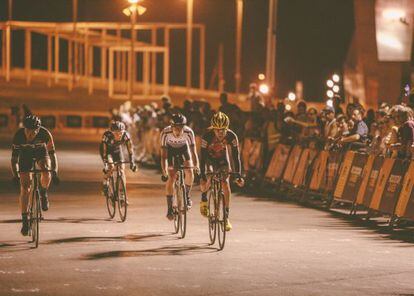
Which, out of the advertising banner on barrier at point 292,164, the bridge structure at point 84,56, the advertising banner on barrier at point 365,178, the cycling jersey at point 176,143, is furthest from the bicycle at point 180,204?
the bridge structure at point 84,56

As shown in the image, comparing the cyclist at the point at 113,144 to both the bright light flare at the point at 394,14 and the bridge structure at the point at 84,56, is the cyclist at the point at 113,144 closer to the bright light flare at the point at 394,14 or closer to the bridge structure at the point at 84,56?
the bright light flare at the point at 394,14

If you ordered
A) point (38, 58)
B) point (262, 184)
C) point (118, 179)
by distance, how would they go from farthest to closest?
point (38, 58) < point (262, 184) < point (118, 179)

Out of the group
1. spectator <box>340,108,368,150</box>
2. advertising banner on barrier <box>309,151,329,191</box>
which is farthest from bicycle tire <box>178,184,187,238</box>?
advertising banner on barrier <box>309,151,329,191</box>

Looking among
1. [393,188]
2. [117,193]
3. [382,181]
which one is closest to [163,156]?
[117,193]

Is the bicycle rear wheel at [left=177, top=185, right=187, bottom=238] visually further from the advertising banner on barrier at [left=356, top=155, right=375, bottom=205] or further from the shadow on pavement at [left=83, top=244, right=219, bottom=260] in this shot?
the advertising banner on barrier at [left=356, top=155, right=375, bottom=205]

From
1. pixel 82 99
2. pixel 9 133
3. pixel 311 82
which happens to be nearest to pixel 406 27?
pixel 9 133

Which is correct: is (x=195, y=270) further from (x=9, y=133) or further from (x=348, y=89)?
(x=348, y=89)

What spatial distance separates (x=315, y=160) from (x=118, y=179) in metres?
5.25

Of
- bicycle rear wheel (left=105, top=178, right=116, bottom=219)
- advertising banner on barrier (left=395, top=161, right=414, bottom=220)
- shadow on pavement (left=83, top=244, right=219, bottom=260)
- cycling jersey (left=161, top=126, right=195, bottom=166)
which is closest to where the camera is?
shadow on pavement (left=83, top=244, right=219, bottom=260)

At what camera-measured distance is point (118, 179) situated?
1805 cm

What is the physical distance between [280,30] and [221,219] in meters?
73.8

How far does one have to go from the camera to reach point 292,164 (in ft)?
76.5

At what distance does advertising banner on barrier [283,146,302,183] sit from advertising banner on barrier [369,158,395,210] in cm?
457

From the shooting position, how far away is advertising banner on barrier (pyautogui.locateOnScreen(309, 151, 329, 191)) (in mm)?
21453
